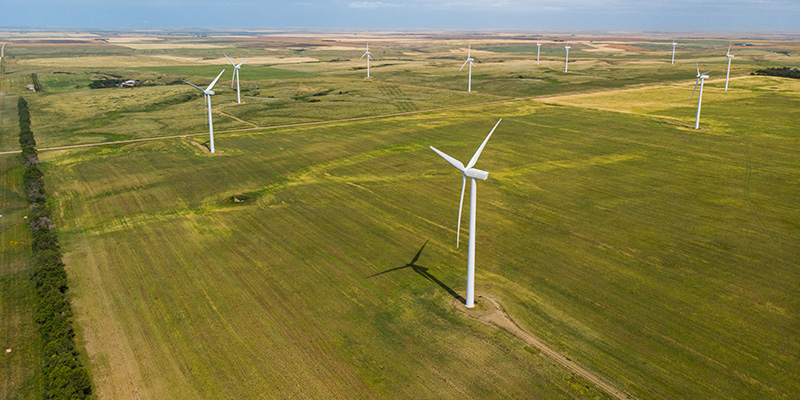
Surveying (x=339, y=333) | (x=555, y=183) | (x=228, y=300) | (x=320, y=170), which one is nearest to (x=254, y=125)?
(x=320, y=170)

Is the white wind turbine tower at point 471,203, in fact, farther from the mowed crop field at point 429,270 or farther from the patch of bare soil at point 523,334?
the mowed crop field at point 429,270

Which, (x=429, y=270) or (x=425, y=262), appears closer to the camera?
(x=429, y=270)

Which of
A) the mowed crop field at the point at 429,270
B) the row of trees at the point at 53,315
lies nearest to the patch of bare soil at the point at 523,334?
the mowed crop field at the point at 429,270

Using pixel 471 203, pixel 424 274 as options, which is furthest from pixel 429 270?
pixel 471 203

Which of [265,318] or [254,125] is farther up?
[254,125]

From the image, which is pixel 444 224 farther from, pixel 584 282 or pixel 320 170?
pixel 320 170

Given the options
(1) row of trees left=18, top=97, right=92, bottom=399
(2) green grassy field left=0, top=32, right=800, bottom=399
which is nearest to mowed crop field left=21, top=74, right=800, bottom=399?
(2) green grassy field left=0, top=32, right=800, bottom=399

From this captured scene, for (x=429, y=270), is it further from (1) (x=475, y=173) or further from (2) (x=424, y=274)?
(1) (x=475, y=173)

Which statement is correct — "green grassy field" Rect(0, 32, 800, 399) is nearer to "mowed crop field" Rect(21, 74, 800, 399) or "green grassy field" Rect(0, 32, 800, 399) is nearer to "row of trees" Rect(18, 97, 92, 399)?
"mowed crop field" Rect(21, 74, 800, 399)
